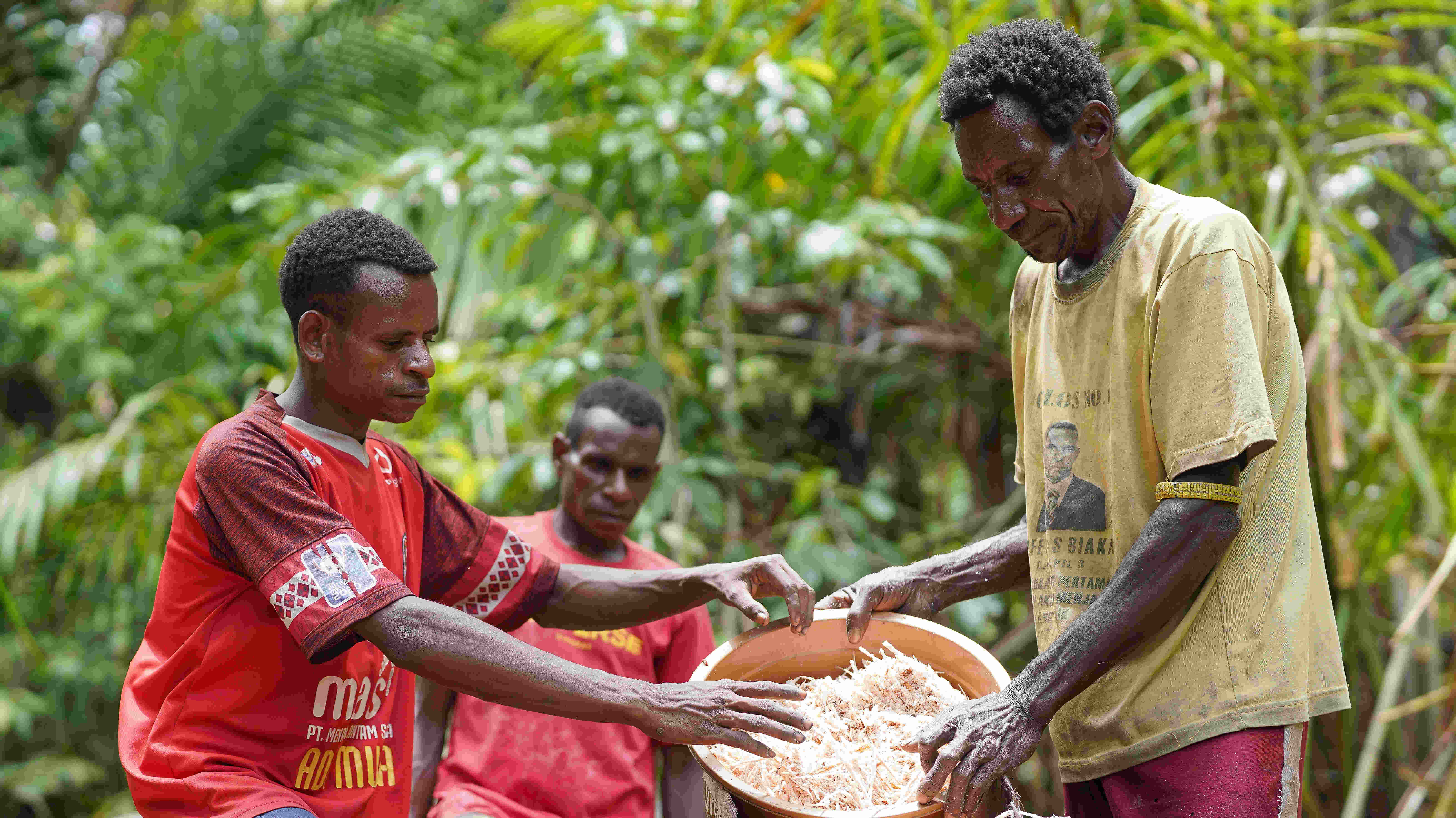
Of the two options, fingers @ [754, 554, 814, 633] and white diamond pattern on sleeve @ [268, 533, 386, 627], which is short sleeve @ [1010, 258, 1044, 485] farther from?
white diamond pattern on sleeve @ [268, 533, 386, 627]

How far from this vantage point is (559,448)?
11.2ft

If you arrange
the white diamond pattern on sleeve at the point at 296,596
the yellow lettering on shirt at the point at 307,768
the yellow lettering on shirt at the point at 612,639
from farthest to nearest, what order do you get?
the yellow lettering on shirt at the point at 612,639 → the yellow lettering on shirt at the point at 307,768 → the white diamond pattern on sleeve at the point at 296,596

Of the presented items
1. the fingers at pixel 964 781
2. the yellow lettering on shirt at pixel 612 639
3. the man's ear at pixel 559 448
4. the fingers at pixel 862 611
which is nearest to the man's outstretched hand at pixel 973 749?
the fingers at pixel 964 781

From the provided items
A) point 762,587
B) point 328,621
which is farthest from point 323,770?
point 762,587

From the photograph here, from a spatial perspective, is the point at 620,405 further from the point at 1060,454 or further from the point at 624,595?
the point at 1060,454

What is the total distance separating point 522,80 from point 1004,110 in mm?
5265

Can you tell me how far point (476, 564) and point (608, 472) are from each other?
92 cm

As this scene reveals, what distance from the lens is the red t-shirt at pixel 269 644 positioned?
5.77 ft

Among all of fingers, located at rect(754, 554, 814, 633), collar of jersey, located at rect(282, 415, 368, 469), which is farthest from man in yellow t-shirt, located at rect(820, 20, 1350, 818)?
collar of jersey, located at rect(282, 415, 368, 469)

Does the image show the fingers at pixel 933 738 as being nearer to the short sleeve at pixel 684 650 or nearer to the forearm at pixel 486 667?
the forearm at pixel 486 667

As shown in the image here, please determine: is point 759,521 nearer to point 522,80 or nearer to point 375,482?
point 375,482

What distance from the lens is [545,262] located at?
5113 mm

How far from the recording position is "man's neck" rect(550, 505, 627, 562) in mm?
3150

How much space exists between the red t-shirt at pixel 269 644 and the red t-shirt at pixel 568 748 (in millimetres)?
724
